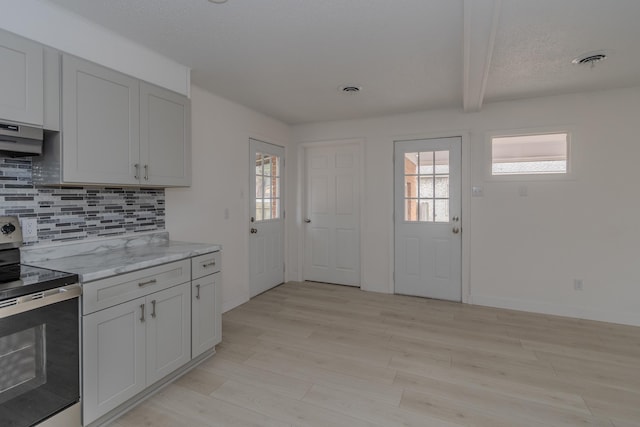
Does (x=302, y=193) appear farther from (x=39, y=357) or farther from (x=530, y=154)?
(x=39, y=357)

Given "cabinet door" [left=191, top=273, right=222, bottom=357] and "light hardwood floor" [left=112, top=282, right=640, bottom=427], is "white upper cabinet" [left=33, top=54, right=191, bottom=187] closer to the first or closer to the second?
"cabinet door" [left=191, top=273, right=222, bottom=357]

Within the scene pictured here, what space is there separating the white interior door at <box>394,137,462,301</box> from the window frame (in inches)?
13.0

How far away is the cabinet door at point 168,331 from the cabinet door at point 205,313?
0.05 metres

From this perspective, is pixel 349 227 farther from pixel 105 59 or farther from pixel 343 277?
pixel 105 59

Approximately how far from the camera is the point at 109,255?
7.12 ft

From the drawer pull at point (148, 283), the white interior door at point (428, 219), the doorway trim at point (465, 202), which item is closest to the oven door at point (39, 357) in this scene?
the drawer pull at point (148, 283)

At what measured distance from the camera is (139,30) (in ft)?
7.10

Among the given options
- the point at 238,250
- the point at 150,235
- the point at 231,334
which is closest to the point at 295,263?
the point at 238,250

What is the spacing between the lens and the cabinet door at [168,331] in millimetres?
2020

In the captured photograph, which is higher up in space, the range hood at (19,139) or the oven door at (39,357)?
the range hood at (19,139)

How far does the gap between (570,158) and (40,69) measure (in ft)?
15.1

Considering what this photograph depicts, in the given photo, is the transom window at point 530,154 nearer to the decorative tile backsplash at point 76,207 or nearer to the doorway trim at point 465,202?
the doorway trim at point 465,202

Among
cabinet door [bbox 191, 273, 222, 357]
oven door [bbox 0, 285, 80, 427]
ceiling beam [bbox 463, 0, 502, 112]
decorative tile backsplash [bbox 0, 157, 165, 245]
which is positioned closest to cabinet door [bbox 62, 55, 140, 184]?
decorative tile backsplash [bbox 0, 157, 165, 245]

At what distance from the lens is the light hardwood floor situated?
191cm
